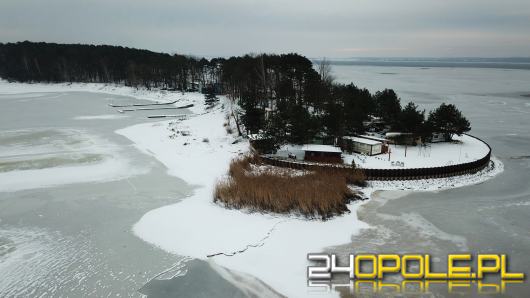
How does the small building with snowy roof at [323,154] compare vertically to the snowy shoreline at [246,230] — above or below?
above

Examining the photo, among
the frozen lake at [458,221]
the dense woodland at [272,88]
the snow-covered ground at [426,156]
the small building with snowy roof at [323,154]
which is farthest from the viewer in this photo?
the dense woodland at [272,88]

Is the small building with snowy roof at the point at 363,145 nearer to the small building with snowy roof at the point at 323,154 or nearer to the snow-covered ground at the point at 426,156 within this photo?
the snow-covered ground at the point at 426,156

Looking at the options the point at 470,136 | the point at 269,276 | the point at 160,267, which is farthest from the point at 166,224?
the point at 470,136

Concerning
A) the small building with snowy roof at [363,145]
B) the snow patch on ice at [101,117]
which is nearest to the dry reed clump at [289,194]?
the small building with snowy roof at [363,145]

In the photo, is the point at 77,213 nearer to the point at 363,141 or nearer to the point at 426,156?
the point at 363,141

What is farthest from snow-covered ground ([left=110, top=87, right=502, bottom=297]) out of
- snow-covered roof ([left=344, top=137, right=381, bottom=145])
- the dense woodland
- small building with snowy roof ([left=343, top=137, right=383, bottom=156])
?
the dense woodland

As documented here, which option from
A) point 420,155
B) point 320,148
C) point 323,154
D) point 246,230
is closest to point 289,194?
point 246,230

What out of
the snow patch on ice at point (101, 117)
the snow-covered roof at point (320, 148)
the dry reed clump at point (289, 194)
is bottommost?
the dry reed clump at point (289, 194)
